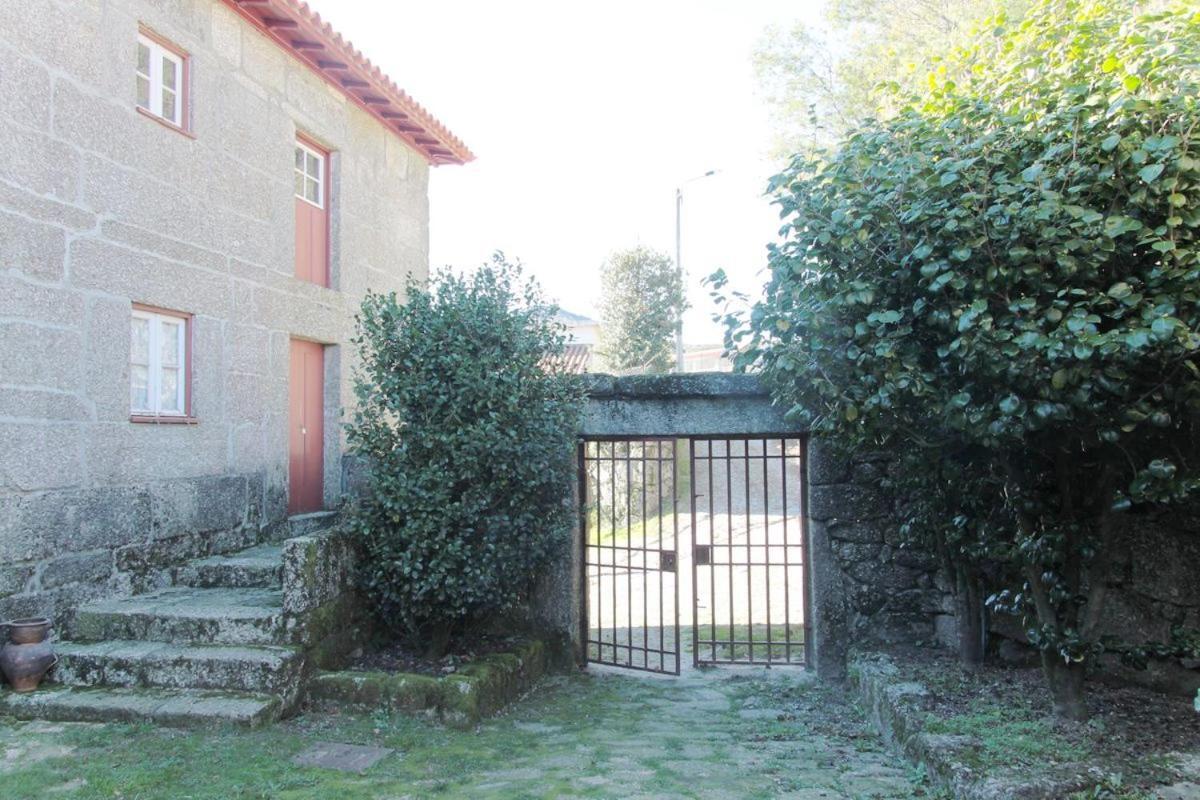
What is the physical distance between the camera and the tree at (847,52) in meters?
13.6

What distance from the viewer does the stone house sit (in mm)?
5129

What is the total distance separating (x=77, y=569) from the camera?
540 centimetres

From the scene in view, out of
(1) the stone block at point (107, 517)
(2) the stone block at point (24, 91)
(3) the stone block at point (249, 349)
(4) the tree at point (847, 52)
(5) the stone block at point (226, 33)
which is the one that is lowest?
(1) the stone block at point (107, 517)

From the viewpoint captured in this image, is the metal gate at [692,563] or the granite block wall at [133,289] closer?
the granite block wall at [133,289]

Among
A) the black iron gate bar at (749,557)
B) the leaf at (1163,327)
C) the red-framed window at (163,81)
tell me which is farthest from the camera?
the black iron gate bar at (749,557)

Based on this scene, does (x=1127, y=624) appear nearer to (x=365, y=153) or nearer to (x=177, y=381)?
(x=177, y=381)

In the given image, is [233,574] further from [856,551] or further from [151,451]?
[856,551]

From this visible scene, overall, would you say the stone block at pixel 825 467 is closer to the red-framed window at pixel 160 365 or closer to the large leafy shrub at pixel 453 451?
the large leafy shrub at pixel 453 451

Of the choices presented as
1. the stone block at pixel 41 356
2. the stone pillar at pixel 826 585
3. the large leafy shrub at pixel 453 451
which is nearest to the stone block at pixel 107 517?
the stone block at pixel 41 356

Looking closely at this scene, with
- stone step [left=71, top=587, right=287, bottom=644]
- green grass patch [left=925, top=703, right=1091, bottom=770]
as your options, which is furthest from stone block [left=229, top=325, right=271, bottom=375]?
green grass patch [left=925, top=703, right=1091, bottom=770]

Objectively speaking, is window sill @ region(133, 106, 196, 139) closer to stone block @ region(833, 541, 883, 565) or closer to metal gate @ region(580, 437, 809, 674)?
metal gate @ region(580, 437, 809, 674)

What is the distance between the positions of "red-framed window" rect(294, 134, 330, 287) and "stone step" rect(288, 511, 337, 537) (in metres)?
2.33

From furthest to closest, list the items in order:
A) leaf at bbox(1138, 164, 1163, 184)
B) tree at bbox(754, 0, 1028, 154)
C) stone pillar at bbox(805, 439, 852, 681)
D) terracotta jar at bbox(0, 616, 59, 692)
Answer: tree at bbox(754, 0, 1028, 154)
stone pillar at bbox(805, 439, 852, 681)
terracotta jar at bbox(0, 616, 59, 692)
leaf at bbox(1138, 164, 1163, 184)

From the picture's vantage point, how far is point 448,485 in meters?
5.38
